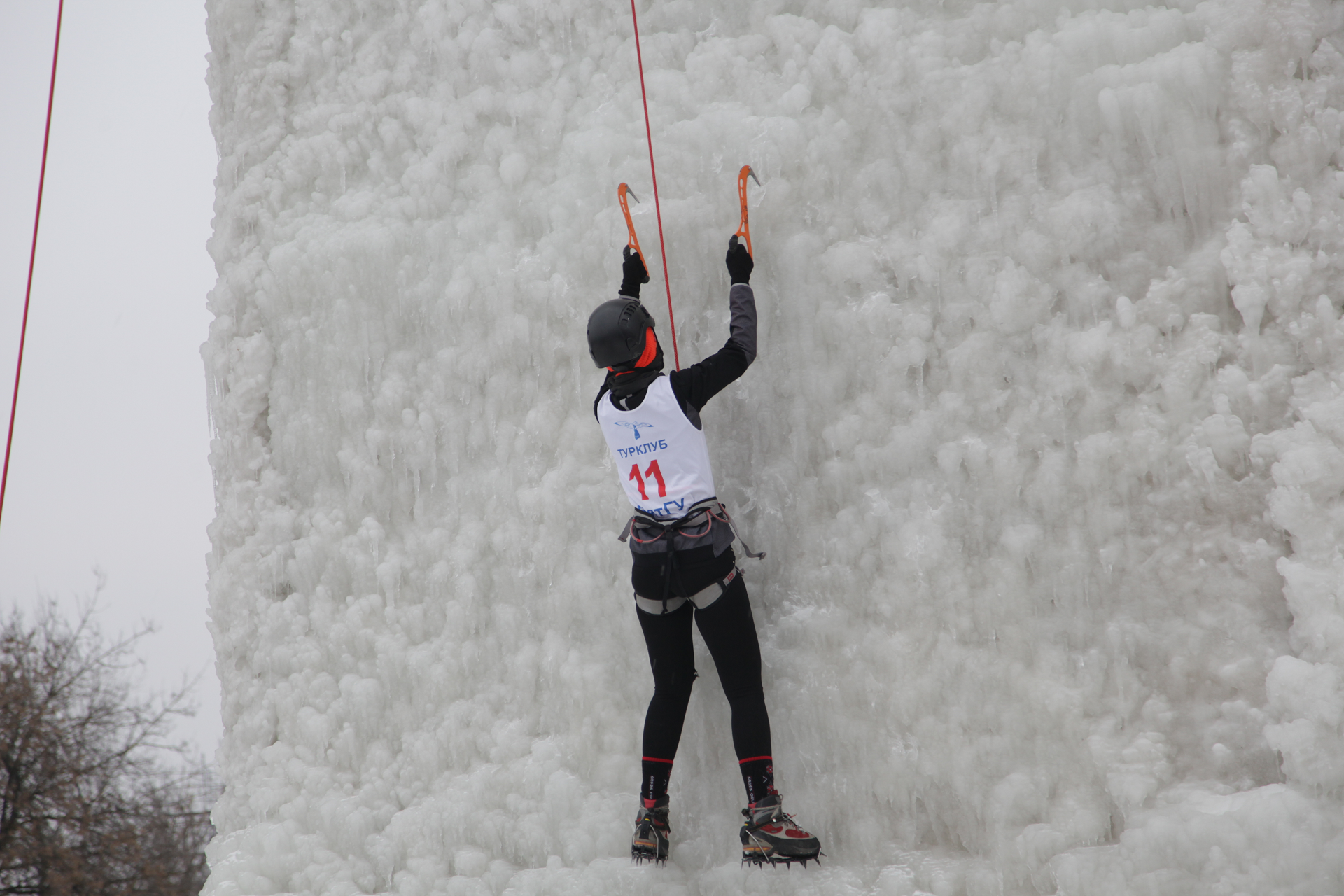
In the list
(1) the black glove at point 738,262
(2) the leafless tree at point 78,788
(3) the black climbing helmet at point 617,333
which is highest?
(1) the black glove at point 738,262

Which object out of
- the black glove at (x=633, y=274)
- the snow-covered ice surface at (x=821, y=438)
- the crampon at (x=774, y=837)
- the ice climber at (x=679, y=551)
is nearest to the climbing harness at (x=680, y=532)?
the ice climber at (x=679, y=551)

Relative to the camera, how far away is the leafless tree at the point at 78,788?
39.3 ft

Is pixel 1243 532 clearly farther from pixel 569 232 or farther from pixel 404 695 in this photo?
pixel 404 695

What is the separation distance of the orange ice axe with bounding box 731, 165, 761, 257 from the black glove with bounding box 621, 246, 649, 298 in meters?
0.32

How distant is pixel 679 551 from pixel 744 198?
119 centimetres

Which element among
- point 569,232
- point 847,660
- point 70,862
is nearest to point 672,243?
point 569,232

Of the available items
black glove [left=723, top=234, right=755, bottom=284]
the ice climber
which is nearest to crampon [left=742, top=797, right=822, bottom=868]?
the ice climber

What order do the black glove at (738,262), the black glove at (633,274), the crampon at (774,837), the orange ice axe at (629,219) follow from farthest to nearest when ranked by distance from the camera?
the orange ice axe at (629,219) < the black glove at (633,274) < the black glove at (738,262) < the crampon at (774,837)

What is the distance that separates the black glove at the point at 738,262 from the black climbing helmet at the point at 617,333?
31 centimetres

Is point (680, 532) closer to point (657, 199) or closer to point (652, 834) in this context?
point (652, 834)

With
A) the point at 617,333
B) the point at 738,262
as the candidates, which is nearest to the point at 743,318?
the point at 738,262

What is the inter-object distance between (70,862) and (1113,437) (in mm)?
14015

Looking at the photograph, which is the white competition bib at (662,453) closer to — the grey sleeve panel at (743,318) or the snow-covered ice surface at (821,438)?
the grey sleeve panel at (743,318)

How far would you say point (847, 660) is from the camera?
2984mm
